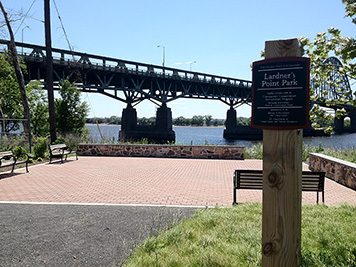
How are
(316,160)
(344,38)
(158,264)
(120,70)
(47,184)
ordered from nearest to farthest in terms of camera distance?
(158,264)
(344,38)
(47,184)
(316,160)
(120,70)

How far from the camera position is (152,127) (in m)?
54.8

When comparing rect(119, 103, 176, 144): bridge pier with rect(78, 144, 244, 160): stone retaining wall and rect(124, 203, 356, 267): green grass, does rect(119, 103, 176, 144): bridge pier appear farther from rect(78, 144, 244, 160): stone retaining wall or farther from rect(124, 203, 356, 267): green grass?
rect(124, 203, 356, 267): green grass

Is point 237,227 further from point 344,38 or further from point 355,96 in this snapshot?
point 344,38

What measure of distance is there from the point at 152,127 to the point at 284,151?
52.8m

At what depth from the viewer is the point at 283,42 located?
2432 mm

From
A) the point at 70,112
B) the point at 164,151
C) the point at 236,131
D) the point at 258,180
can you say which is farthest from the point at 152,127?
the point at 258,180

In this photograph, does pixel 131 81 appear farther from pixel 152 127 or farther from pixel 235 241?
pixel 235 241

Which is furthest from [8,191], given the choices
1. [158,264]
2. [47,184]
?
[158,264]

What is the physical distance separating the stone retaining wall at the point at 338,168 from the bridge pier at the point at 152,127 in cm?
4115

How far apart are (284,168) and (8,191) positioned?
24.3 ft

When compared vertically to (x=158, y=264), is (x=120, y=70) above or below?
above

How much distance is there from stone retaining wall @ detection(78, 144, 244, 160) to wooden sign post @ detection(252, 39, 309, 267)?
1284cm

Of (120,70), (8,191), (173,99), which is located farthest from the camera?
(173,99)

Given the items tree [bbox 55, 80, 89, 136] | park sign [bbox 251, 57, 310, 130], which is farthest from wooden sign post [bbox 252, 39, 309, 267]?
tree [bbox 55, 80, 89, 136]
